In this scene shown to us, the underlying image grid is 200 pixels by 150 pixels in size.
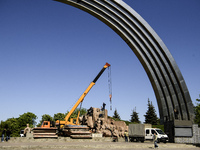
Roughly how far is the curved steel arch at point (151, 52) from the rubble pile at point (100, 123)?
791 inches

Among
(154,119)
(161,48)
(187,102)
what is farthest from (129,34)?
(154,119)

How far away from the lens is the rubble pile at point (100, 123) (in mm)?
45812

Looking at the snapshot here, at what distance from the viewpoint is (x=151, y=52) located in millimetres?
27828

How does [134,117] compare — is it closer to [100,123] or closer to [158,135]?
[100,123]

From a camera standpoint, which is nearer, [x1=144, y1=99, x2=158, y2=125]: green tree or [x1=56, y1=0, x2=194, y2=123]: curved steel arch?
[x1=56, y1=0, x2=194, y2=123]: curved steel arch

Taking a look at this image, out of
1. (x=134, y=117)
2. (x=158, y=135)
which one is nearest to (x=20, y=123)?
(x=134, y=117)

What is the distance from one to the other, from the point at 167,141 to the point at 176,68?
9125mm

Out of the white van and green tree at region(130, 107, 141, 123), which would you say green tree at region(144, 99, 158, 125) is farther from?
the white van

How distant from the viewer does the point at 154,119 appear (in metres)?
69.4

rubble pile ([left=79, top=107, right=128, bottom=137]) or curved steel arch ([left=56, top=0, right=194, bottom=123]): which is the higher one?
curved steel arch ([left=56, top=0, right=194, bottom=123])

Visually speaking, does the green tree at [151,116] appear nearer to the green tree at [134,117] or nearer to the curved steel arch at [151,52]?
the green tree at [134,117]

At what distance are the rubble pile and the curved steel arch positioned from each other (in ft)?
65.9

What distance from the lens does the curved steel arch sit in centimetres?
2697

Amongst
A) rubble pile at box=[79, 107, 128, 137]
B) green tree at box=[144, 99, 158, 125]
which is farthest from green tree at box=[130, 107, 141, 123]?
rubble pile at box=[79, 107, 128, 137]
